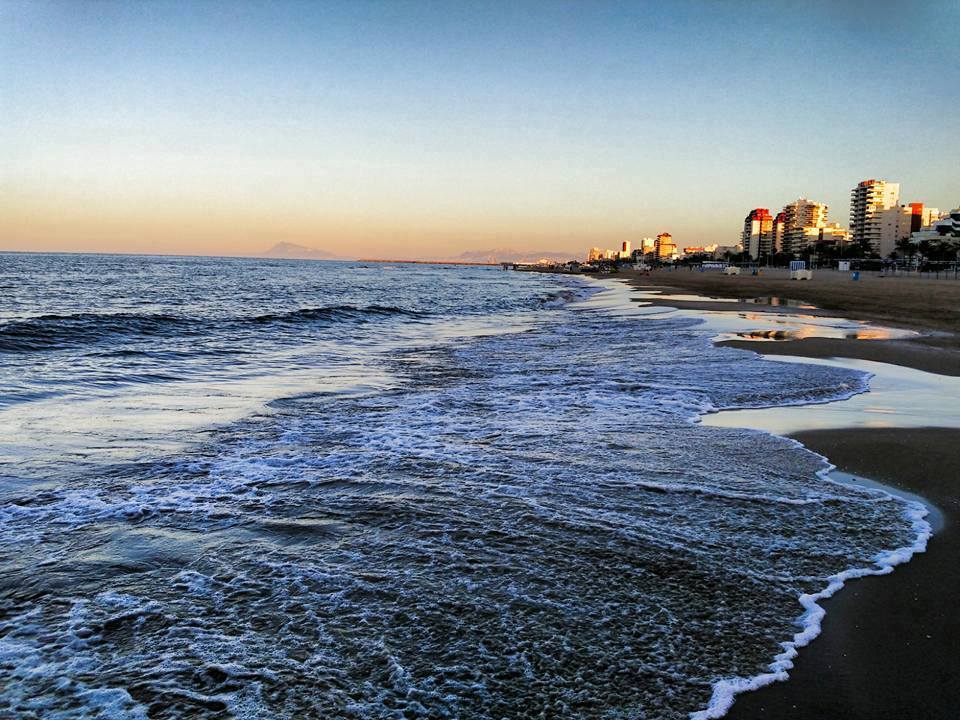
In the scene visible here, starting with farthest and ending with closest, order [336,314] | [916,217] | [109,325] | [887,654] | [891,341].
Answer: [916,217]
[336,314]
[109,325]
[891,341]
[887,654]

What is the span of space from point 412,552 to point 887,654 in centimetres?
238

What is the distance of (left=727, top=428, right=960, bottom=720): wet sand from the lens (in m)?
2.40

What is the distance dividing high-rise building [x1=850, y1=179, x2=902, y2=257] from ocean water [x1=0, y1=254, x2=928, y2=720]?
191 metres

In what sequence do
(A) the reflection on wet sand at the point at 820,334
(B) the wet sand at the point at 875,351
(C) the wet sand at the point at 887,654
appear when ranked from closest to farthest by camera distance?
(C) the wet sand at the point at 887,654, (B) the wet sand at the point at 875,351, (A) the reflection on wet sand at the point at 820,334

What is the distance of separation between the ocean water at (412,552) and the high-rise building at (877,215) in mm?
191167

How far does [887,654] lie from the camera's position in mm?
2727

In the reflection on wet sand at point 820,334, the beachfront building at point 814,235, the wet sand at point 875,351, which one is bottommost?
the wet sand at point 875,351

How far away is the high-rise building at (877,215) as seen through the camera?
170875 mm

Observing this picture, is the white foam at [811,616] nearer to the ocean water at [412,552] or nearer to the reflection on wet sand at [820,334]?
the ocean water at [412,552]

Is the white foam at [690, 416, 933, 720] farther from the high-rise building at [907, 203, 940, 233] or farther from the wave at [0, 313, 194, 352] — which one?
the high-rise building at [907, 203, 940, 233]

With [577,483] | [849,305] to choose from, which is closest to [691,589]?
[577,483]

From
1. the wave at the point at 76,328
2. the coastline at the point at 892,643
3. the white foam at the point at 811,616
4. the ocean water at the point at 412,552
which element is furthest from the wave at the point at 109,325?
the coastline at the point at 892,643

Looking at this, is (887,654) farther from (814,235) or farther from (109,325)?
(814,235)

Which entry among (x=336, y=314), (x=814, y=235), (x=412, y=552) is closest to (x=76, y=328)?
→ (x=336, y=314)
